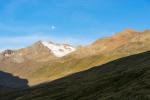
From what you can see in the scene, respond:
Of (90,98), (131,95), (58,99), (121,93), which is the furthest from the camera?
(58,99)

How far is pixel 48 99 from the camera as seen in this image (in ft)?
429

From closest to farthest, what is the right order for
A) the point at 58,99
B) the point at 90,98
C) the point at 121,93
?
the point at 121,93
the point at 90,98
the point at 58,99

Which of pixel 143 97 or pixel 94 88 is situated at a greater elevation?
pixel 94 88

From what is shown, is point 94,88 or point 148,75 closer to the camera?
point 148,75

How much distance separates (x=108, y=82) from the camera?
12800 centimetres

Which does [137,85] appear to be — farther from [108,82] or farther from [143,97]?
[108,82]

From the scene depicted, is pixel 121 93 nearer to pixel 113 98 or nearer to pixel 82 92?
pixel 113 98

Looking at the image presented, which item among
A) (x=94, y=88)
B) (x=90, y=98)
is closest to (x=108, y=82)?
(x=94, y=88)

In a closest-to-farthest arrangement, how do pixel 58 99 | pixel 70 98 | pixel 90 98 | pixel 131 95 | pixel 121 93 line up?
pixel 131 95, pixel 121 93, pixel 90 98, pixel 70 98, pixel 58 99

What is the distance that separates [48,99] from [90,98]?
29.8 metres

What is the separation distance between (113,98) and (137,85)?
1218cm

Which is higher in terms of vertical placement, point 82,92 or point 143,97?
point 82,92

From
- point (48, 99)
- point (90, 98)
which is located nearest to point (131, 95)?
point (90, 98)

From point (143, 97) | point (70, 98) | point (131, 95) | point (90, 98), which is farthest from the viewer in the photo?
point (70, 98)
